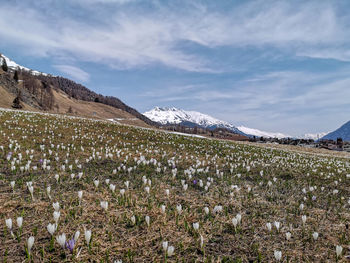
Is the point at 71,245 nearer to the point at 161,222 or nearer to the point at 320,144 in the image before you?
the point at 161,222

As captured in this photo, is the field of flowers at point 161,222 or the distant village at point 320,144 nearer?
the field of flowers at point 161,222

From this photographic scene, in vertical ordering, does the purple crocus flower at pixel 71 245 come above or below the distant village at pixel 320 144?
below

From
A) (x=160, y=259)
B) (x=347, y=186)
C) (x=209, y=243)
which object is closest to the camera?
(x=160, y=259)

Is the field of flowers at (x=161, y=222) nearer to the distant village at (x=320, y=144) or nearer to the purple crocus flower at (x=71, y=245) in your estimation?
the purple crocus flower at (x=71, y=245)

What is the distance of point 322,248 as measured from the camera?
131 inches

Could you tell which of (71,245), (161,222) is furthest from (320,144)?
(71,245)

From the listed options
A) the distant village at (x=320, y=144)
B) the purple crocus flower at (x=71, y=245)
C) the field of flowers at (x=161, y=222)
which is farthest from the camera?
the distant village at (x=320, y=144)

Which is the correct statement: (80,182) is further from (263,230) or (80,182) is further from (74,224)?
(263,230)

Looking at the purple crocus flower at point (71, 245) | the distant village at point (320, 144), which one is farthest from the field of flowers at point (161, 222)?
the distant village at point (320, 144)

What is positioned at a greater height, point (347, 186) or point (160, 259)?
point (347, 186)

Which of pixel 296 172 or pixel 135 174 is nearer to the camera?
pixel 135 174

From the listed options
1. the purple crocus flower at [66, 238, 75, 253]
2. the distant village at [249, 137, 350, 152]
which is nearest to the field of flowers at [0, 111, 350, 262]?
the purple crocus flower at [66, 238, 75, 253]

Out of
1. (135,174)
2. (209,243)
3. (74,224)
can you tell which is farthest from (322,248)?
(135,174)

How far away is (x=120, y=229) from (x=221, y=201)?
2.53 m
